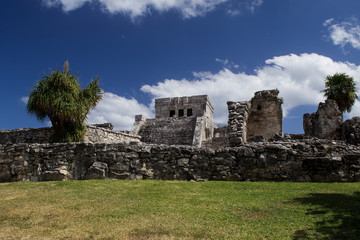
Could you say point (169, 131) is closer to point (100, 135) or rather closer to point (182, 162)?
point (100, 135)

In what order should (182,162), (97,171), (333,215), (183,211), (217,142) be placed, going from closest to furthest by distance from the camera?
(333,215), (183,211), (182,162), (97,171), (217,142)

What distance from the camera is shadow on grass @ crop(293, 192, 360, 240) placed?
366 centimetres

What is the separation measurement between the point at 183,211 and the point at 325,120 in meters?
14.7

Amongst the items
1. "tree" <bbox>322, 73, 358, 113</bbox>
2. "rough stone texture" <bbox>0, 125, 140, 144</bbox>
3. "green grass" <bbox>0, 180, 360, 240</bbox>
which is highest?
"tree" <bbox>322, 73, 358, 113</bbox>

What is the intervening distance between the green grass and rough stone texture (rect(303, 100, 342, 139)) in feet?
37.0

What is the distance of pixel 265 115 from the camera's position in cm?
1576

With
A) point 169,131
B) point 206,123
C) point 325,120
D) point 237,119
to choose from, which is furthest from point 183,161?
point 206,123

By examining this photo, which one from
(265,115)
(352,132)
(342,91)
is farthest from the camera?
(342,91)

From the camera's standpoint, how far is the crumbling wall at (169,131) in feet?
75.9

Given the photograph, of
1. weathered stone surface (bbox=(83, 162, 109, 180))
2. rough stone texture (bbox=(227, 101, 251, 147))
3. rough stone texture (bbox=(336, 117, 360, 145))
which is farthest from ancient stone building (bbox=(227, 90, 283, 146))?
weathered stone surface (bbox=(83, 162, 109, 180))

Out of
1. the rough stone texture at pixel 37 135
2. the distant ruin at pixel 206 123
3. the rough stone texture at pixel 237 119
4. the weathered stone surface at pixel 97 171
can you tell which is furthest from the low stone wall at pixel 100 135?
the weathered stone surface at pixel 97 171

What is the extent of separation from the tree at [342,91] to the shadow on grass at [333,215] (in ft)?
66.2

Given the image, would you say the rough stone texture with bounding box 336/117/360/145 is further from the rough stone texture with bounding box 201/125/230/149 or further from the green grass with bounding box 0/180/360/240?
the rough stone texture with bounding box 201/125/230/149

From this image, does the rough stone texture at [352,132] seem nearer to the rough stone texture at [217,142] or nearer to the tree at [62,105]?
the rough stone texture at [217,142]
